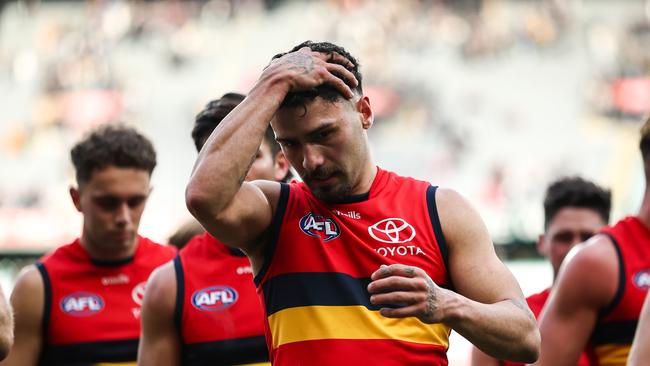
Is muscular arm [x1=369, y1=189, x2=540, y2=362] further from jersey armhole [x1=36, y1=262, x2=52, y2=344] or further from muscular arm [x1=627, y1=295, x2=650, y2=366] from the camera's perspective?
jersey armhole [x1=36, y1=262, x2=52, y2=344]

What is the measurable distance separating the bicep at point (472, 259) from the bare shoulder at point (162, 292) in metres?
1.37

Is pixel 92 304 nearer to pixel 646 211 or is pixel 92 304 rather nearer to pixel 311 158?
pixel 311 158

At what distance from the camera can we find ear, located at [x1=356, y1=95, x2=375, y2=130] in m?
3.70

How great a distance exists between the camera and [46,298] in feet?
17.3

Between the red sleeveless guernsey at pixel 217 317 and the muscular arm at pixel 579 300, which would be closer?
the red sleeveless guernsey at pixel 217 317

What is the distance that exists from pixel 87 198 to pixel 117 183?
0.16 metres

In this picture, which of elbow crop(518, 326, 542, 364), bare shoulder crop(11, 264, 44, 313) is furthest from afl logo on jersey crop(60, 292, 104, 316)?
elbow crop(518, 326, 542, 364)

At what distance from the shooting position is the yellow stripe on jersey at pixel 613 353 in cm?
479

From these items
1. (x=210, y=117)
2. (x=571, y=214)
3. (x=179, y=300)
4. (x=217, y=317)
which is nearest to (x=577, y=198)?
(x=571, y=214)

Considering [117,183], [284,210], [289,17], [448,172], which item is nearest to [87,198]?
[117,183]

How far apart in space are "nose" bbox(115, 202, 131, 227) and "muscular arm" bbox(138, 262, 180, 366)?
2.75ft

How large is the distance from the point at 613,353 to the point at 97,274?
93.7 inches

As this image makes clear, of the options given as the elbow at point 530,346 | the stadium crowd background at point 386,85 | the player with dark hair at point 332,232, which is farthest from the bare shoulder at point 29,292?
the stadium crowd background at point 386,85

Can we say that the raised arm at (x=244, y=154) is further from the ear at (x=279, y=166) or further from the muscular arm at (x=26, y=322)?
the muscular arm at (x=26, y=322)
